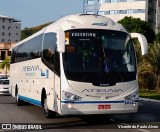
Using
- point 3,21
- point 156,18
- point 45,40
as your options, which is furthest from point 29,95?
point 3,21

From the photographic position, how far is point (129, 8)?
114438 mm

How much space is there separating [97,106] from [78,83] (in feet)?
3.00

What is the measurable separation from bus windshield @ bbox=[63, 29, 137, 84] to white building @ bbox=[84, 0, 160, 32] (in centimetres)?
9787

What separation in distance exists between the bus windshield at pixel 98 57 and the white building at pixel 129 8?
97.9 meters

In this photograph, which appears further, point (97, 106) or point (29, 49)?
point (29, 49)

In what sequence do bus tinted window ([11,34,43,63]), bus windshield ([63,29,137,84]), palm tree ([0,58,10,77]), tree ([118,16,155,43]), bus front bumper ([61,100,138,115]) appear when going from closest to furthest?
bus front bumper ([61,100,138,115])
bus windshield ([63,29,137,84])
bus tinted window ([11,34,43,63])
tree ([118,16,155,43])
palm tree ([0,58,10,77])

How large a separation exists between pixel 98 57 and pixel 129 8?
102464mm

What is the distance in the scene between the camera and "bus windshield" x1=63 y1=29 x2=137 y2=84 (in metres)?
13.6

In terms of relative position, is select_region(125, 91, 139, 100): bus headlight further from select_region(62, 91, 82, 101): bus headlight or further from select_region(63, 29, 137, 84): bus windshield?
select_region(62, 91, 82, 101): bus headlight

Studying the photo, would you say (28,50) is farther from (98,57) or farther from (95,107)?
(95,107)

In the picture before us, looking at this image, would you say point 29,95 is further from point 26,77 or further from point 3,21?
point 3,21

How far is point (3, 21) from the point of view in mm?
181625

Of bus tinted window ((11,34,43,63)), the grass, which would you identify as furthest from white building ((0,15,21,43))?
bus tinted window ((11,34,43,63))

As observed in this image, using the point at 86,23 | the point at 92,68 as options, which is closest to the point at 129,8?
the point at 86,23
